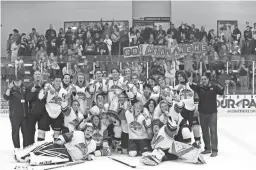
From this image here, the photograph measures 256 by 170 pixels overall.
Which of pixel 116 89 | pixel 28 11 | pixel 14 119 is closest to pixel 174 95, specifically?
pixel 116 89

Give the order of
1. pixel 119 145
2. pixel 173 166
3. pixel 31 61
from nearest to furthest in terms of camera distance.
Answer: pixel 173 166
pixel 119 145
pixel 31 61

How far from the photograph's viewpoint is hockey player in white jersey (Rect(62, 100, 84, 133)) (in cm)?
578

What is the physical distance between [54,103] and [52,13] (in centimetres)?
1273

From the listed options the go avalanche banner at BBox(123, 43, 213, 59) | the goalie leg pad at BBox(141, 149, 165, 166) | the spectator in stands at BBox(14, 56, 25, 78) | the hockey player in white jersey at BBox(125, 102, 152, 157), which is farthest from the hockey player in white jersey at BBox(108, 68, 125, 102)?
the spectator in stands at BBox(14, 56, 25, 78)

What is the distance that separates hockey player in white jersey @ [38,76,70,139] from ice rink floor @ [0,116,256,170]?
828 mm

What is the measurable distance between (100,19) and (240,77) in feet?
27.5

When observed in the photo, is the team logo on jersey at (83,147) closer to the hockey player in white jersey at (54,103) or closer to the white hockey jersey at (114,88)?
the hockey player in white jersey at (54,103)

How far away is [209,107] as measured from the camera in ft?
19.5

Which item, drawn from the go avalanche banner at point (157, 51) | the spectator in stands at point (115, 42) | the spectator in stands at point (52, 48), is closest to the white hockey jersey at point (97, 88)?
the go avalanche banner at point (157, 51)

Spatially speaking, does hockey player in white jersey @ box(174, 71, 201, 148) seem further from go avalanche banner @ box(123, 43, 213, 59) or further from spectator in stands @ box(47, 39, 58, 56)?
spectator in stands @ box(47, 39, 58, 56)

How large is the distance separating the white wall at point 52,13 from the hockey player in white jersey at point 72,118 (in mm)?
Answer: 11721

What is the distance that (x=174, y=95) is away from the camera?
Result: 5938mm

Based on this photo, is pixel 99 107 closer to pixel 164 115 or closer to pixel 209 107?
pixel 164 115

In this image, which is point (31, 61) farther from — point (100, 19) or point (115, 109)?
point (100, 19)
